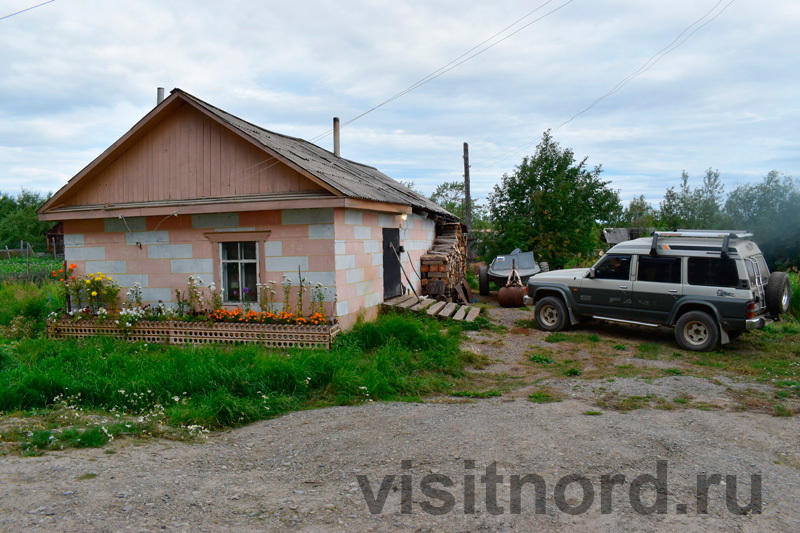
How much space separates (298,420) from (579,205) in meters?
16.3

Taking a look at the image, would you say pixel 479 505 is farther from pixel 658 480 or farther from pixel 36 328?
pixel 36 328

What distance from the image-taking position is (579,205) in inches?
789

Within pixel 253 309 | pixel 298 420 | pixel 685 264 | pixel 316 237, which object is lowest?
pixel 298 420

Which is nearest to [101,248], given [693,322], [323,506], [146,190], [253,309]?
[146,190]

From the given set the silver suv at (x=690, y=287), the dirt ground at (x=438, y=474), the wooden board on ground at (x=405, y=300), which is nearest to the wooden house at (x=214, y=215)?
the wooden board on ground at (x=405, y=300)

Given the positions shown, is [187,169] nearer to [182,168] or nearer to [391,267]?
[182,168]

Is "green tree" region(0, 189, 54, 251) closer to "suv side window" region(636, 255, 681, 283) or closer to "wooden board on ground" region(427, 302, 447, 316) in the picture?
"wooden board on ground" region(427, 302, 447, 316)

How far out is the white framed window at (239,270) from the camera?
1053 cm

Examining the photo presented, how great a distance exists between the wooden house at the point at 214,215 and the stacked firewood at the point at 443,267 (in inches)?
142

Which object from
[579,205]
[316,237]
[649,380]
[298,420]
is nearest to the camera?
[298,420]

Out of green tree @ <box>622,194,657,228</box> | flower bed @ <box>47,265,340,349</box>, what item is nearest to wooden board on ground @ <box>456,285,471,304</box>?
flower bed @ <box>47,265,340,349</box>

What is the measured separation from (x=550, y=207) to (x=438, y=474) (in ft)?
55.2

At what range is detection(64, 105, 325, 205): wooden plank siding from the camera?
405 inches

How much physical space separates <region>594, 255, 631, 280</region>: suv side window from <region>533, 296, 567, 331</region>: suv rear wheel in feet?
3.64
